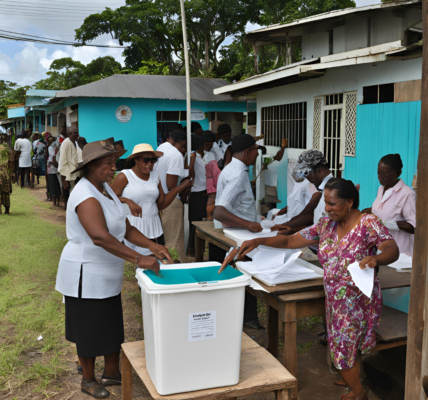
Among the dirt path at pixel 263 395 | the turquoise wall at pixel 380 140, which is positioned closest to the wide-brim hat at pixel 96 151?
the dirt path at pixel 263 395

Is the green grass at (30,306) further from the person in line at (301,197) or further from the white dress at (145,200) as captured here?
the person in line at (301,197)

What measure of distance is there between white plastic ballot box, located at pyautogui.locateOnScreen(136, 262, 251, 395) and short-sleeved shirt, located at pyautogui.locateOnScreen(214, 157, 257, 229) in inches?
71.0

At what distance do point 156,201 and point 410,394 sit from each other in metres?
3.01

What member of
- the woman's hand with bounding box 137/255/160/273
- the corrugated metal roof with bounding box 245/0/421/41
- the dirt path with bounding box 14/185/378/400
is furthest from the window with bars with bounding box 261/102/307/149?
the woman's hand with bounding box 137/255/160/273

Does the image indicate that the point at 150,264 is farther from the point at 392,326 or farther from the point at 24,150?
the point at 24,150

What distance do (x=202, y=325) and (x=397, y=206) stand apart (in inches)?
97.2

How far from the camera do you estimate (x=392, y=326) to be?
3.16 meters

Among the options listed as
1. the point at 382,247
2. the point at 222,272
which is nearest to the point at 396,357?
the point at 382,247

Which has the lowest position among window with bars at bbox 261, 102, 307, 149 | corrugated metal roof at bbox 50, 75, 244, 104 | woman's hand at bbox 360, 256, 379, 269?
woman's hand at bbox 360, 256, 379, 269

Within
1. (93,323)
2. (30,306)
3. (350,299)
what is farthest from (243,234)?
(30,306)

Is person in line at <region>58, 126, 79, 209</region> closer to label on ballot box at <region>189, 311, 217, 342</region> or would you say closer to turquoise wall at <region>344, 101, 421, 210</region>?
turquoise wall at <region>344, 101, 421, 210</region>

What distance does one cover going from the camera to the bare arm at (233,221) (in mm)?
4008

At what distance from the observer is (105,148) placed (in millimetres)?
3068

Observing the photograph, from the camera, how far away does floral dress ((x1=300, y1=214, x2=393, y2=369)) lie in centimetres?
283
